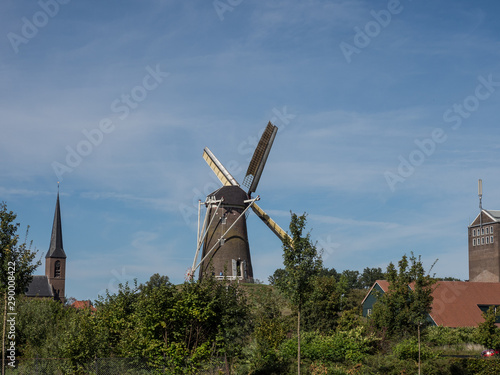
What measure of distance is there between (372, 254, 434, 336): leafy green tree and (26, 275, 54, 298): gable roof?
243 ft

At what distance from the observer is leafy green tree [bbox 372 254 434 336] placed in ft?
104

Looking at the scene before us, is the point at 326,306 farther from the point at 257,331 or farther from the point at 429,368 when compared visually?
the point at 429,368

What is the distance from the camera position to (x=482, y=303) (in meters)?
64.3

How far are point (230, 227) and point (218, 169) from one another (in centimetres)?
897

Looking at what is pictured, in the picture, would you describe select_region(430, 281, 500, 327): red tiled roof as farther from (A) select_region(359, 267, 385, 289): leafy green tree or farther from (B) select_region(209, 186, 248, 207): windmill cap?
(A) select_region(359, 267, 385, 289): leafy green tree

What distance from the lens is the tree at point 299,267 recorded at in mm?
24109

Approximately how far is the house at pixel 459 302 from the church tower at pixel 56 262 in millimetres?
57730

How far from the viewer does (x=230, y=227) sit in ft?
207

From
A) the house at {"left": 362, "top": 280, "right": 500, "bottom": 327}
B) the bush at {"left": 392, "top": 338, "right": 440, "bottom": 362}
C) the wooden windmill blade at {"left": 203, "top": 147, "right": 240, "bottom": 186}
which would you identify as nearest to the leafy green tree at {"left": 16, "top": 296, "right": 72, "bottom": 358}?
the bush at {"left": 392, "top": 338, "right": 440, "bottom": 362}

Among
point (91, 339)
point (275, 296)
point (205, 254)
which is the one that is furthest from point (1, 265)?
point (205, 254)

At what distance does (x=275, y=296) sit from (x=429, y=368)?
22351 mm

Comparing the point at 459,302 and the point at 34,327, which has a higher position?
the point at 459,302

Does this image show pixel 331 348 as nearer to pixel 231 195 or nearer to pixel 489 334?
pixel 489 334

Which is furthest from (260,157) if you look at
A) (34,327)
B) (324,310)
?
(34,327)
